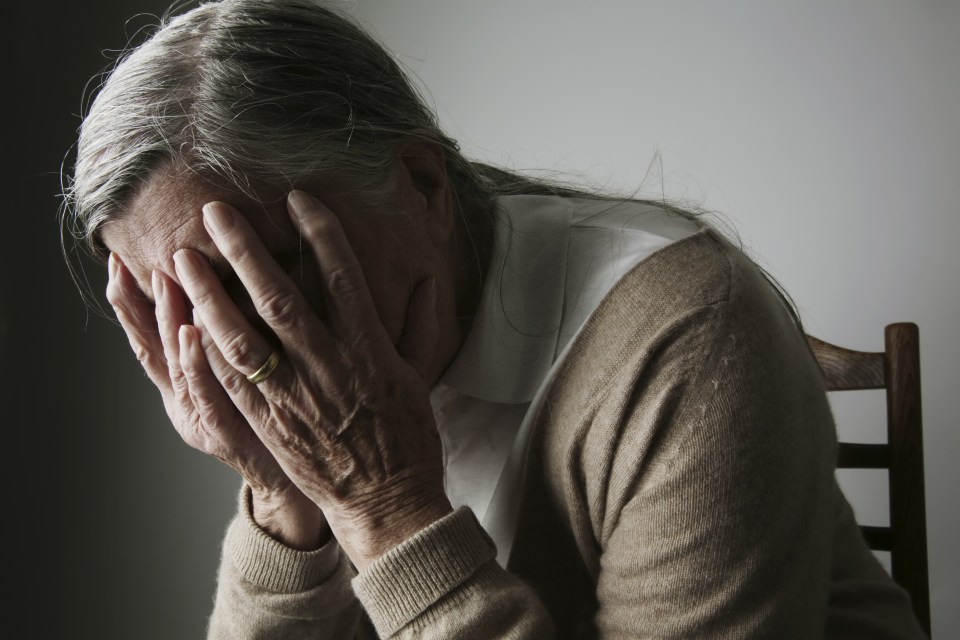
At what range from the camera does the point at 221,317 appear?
67cm

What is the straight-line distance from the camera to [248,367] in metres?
0.68

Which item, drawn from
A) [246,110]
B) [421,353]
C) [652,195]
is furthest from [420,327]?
[652,195]

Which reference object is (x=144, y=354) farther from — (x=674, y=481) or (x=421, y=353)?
(x=674, y=481)

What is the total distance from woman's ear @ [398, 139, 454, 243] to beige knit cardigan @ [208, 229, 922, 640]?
0.17m

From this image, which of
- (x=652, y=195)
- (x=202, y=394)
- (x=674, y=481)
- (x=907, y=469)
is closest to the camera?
(x=674, y=481)

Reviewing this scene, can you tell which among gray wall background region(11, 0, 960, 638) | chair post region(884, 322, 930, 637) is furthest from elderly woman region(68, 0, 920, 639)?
gray wall background region(11, 0, 960, 638)

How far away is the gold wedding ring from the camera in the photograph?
68 centimetres

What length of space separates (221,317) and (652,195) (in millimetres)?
921

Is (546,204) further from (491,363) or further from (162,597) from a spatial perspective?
(162,597)

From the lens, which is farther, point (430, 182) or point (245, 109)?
point (430, 182)

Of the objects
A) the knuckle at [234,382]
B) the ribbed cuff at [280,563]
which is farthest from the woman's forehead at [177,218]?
the ribbed cuff at [280,563]

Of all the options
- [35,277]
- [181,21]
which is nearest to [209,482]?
[35,277]

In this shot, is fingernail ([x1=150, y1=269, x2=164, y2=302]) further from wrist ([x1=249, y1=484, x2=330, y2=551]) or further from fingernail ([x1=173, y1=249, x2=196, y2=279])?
wrist ([x1=249, y1=484, x2=330, y2=551])

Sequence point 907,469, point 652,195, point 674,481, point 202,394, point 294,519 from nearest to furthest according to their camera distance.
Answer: point 674,481, point 202,394, point 294,519, point 907,469, point 652,195
